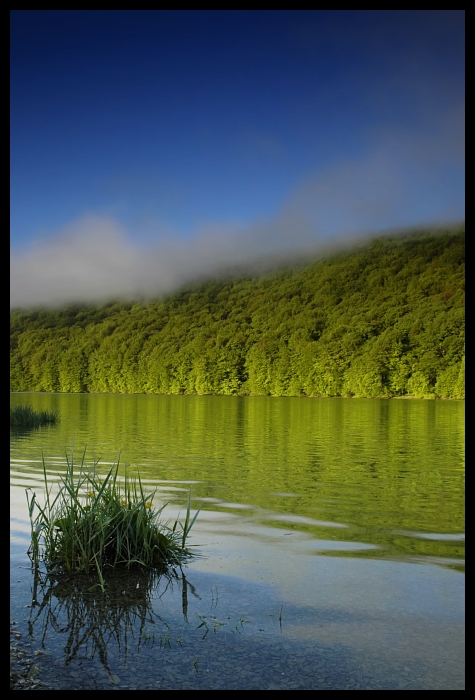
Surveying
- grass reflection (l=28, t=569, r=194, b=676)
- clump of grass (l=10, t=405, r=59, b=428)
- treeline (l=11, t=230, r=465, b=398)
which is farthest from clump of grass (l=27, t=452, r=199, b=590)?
treeline (l=11, t=230, r=465, b=398)

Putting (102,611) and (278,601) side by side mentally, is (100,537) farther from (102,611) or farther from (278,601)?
(278,601)

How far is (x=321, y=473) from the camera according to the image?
1172 centimetres

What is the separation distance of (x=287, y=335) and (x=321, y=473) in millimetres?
79836

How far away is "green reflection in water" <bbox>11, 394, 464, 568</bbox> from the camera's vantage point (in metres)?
6.94

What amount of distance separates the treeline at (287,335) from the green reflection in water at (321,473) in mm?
45542

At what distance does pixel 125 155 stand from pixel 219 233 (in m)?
43.9

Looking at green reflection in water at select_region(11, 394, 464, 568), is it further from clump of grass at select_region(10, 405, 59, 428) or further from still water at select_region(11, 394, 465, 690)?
clump of grass at select_region(10, 405, 59, 428)

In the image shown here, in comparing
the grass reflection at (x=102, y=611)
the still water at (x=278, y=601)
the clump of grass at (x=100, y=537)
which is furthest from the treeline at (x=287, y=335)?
the grass reflection at (x=102, y=611)

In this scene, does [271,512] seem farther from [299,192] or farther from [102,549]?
[299,192]

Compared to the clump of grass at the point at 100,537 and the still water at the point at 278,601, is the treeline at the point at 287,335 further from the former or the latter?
the clump of grass at the point at 100,537

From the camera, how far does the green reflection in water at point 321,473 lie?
694cm

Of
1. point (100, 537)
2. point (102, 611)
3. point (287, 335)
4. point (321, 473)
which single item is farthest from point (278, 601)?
point (287, 335)

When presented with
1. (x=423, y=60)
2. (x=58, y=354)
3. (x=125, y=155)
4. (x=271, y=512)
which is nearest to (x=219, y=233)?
(x=125, y=155)

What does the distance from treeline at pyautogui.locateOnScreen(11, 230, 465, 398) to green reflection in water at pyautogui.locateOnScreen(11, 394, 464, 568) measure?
45.5m
